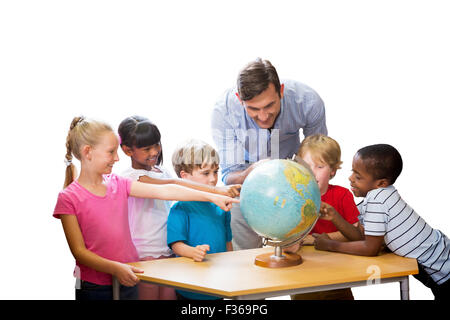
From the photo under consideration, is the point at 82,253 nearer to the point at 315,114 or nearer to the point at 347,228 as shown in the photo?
the point at 347,228

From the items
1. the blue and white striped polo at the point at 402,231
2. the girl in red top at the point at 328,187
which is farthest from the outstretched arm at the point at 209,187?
the blue and white striped polo at the point at 402,231

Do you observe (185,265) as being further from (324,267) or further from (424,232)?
(424,232)

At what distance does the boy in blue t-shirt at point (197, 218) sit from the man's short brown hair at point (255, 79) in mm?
516

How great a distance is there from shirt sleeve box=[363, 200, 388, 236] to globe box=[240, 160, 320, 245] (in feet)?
1.70

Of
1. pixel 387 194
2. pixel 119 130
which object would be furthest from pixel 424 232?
pixel 119 130

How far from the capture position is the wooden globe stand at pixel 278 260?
13.1 feet

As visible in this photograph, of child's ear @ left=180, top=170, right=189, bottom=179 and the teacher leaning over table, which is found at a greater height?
the teacher leaning over table

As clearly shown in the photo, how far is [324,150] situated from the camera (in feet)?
14.8

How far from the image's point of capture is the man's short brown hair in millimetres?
4594

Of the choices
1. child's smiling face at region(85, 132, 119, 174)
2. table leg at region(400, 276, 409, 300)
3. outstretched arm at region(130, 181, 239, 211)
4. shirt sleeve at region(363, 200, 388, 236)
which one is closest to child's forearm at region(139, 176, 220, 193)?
outstretched arm at region(130, 181, 239, 211)

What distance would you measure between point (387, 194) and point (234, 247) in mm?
1292

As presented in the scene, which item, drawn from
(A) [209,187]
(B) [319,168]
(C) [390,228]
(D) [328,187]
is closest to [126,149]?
(A) [209,187]

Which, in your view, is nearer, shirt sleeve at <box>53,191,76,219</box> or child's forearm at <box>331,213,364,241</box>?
shirt sleeve at <box>53,191,76,219</box>

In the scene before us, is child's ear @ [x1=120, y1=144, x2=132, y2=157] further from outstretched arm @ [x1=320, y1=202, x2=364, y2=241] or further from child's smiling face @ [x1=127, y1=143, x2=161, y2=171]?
outstretched arm @ [x1=320, y1=202, x2=364, y2=241]
